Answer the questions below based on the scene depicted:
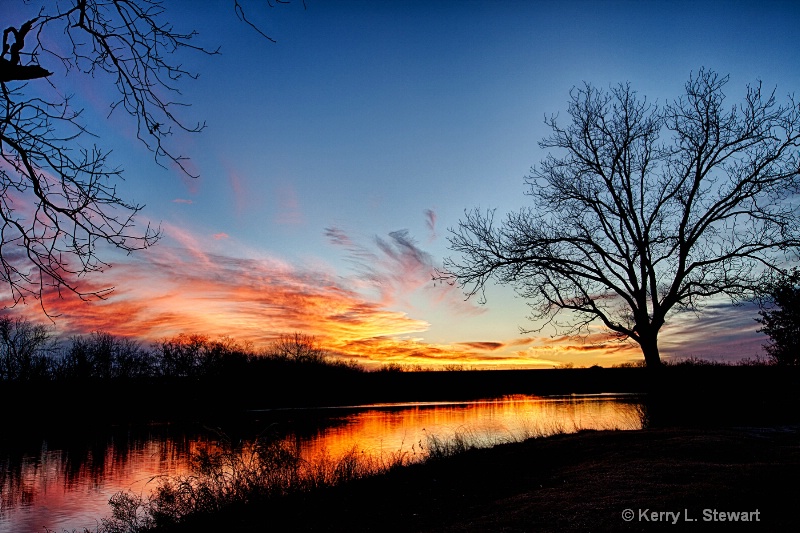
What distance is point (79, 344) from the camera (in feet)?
284

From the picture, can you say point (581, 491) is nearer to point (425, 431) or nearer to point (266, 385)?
point (425, 431)

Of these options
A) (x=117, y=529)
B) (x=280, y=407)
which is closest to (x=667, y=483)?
(x=117, y=529)

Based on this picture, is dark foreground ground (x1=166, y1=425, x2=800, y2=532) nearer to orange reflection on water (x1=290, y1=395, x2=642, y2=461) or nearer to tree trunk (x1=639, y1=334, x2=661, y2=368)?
tree trunk (x1=639, y1=334, x2=661, y2=368)

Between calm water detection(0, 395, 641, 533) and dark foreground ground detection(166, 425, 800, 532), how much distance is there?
17.7ft

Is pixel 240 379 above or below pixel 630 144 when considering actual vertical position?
below

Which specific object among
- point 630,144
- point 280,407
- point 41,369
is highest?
point 630,144

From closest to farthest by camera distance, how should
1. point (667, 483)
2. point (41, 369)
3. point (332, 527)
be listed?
point (667, 483), point (332, 527), point (41, 369)

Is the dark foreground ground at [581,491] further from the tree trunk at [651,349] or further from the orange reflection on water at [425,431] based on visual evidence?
the orange reflection on water at [425,431]

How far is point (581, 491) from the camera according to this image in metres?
8.03

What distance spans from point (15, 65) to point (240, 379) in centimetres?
8213

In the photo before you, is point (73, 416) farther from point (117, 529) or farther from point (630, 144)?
point (630, 144)

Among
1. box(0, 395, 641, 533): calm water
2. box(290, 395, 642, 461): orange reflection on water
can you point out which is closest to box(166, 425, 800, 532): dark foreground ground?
box(0, 395, 641, 533): calm water

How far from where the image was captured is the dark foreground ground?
6414mm

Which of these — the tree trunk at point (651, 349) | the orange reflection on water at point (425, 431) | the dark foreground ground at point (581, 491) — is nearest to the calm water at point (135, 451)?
the orange reflection on water at point (425, 431)
